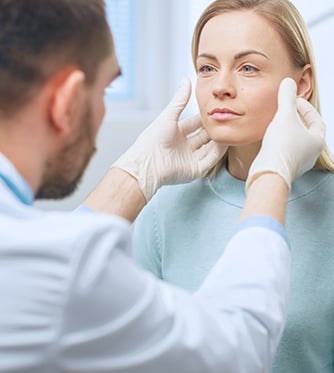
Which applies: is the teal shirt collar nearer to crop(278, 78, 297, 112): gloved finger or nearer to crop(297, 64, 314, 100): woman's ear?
crop(278, 78, 297, 112): gloved finger

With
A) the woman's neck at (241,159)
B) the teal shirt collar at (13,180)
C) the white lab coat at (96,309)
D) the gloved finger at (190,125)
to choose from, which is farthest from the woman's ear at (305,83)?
the teal shirt collar at (13,180)

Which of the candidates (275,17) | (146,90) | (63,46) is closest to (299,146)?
(275,17)

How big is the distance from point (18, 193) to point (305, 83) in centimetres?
68

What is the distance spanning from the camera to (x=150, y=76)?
2443 millimetres

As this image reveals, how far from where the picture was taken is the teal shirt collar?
79 cm

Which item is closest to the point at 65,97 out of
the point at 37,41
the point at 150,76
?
the point at 37,41

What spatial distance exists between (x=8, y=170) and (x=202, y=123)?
660 millimetres

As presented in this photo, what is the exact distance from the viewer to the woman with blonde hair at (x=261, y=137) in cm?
122

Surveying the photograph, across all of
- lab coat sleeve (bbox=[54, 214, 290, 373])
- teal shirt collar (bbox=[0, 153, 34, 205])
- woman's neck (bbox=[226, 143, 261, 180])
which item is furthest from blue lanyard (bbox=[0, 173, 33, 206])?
woman's neck (bbox=[226, 143, 261, 180])

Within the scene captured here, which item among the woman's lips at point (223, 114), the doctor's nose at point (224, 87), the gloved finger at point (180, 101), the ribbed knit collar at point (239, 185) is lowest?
the ribbed knit collar at point (239, 185)

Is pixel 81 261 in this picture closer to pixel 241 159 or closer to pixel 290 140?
pixel 290 140

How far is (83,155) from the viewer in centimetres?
88

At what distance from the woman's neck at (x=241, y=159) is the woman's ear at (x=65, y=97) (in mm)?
589

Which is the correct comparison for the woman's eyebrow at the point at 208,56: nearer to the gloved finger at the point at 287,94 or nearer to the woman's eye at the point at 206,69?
the woman's eye at the point at 206,69
